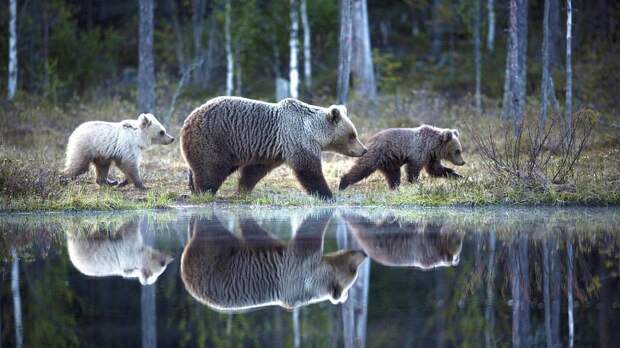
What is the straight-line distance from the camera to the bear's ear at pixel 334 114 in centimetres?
1284

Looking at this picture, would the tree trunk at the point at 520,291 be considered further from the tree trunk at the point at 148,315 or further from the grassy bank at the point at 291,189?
the grassy bank at the point at 291,189

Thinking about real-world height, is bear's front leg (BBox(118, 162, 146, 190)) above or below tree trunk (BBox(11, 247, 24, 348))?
above

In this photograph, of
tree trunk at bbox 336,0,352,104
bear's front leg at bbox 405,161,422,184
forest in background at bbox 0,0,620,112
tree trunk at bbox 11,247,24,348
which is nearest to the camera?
tree trunk at bbox 11,247,24,348

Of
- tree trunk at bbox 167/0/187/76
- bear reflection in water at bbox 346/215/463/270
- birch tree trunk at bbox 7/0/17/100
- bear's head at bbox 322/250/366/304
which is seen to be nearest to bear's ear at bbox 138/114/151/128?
bear reflection in water at bbox 346/215/463/270

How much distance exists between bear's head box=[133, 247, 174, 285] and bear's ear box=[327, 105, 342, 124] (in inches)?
193

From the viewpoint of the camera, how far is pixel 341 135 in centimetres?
1308

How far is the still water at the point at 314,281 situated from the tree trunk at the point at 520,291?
0.06ft

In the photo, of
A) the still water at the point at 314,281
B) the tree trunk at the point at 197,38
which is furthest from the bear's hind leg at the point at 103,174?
the tree trunk at the point at 197,38

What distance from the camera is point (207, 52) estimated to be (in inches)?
1379

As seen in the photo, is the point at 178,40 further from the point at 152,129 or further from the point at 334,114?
the point at 334,114

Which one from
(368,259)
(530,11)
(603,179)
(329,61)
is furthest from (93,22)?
(368,259)

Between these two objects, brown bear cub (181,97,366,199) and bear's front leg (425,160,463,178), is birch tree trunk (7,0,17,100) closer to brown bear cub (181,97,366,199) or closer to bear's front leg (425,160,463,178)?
brown bear cub (181,97,366,199)

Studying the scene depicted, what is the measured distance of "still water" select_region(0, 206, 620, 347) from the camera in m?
5.63

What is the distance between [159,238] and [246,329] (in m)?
3.95
